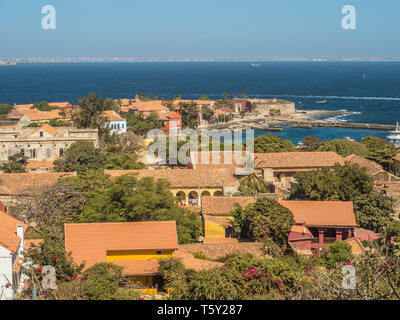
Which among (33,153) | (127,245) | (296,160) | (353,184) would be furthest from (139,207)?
(33,153)

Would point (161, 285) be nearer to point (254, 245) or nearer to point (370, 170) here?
point (254, 245)

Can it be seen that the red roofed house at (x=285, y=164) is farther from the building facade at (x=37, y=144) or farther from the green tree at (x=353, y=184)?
the building facade at (x=37, y=144)

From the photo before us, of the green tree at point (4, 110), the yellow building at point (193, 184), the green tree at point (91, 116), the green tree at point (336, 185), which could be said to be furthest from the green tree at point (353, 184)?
the green tree at point (4, 110)

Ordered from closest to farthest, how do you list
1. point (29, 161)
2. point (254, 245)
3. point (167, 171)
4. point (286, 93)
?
point (254, 245), point (167, 171), point (29, 161), point (286, 93)

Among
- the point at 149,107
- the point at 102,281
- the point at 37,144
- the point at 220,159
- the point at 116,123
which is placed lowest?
the point at 102,281

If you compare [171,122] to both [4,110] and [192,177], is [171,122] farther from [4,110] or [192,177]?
→ [192,177]

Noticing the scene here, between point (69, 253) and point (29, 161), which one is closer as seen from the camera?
point (69, 253)
